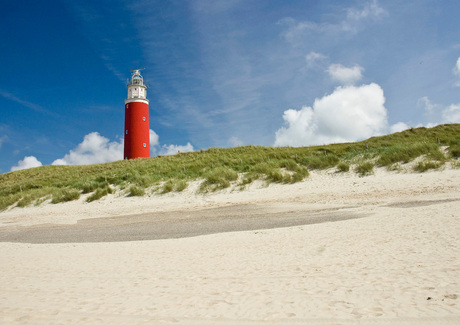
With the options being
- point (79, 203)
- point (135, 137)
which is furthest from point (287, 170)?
point (135, 137)

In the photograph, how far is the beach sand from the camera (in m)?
3.04

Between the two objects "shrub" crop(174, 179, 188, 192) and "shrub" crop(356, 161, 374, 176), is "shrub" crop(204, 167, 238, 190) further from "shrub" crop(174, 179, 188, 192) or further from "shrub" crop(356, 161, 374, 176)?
"shrub" crop(356, 161, 374, 176)

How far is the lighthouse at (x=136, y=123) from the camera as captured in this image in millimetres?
35594

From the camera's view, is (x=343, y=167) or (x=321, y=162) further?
(x=321, y=162)

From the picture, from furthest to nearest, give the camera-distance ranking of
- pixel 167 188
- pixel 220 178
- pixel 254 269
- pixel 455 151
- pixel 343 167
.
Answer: pixel 167 188
pixel 220 178
pixel 343 167
pixel 455 151
pixel 254 269

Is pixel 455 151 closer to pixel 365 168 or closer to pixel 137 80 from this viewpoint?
pixel 365 168

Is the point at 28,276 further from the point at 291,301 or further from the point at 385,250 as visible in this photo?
the point at 385,250

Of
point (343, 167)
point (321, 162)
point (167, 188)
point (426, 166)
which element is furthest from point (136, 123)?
point (426, 166)

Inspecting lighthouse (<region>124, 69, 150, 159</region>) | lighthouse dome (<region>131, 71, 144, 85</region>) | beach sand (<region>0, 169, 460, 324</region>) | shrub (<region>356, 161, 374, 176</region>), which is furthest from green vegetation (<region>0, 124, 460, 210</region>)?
lighthouse dome (<region>131, 71, 144, 85</region>)

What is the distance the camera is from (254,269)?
15.5ft

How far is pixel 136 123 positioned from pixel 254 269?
114 ft

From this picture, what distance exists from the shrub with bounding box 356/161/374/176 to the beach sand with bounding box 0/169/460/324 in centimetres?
521

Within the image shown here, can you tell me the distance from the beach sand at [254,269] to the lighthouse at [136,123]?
84.0ft

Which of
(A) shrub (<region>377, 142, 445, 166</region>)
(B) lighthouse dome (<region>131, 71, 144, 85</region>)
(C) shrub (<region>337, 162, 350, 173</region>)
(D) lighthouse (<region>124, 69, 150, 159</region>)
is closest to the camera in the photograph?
(A) shrub (<region>377, 142, 445, 166</region>)
